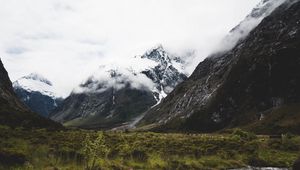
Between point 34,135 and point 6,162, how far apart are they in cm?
5269

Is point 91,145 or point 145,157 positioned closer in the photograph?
point 91,145

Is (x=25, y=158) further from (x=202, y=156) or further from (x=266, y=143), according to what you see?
(x=266, y=143)

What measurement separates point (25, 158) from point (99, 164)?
44.9 feet

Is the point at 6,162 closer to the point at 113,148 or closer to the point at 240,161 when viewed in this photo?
the point at 113,148

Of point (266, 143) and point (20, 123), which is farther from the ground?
point (20, 123)

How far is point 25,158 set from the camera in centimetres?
6994

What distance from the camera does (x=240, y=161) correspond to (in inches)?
3927

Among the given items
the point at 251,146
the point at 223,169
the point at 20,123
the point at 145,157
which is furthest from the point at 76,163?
the point at 20,123

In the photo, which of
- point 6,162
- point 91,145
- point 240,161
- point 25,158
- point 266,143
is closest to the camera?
point 91,145

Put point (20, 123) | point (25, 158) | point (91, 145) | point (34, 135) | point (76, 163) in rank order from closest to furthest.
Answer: point (91, 145) → point (25, 158) → point (76, 163) → point (34, 135) → point (20, 123)

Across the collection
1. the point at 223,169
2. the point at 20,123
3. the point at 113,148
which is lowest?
the point at 223,169

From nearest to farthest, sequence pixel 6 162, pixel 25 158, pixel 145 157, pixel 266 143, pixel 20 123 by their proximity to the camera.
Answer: pixel 6 162
pixel 25 158
pixel 145 157
pixel 266 143
pixel 20 123

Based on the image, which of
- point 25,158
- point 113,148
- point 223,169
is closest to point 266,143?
point 223,169

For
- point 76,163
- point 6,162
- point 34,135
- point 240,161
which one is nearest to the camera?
point 6,162
